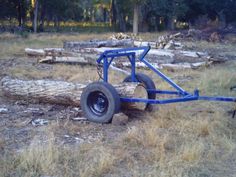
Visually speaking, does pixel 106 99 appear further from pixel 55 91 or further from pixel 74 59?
pixel 74 59

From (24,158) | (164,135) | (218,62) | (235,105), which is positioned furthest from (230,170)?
(218,62)

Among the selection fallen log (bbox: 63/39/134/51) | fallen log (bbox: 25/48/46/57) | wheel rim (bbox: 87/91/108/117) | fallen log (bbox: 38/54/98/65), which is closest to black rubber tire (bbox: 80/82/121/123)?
wheel rim (bbox: 87/91/108/117)

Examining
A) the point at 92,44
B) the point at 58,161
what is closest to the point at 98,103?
the point at 58,161

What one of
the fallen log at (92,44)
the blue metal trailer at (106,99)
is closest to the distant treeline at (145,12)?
the fallen log at (92,44)

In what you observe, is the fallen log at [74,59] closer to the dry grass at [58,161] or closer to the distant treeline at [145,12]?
the dry grass at [58,161]

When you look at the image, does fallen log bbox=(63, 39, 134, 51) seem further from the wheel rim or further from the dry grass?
the dry grass

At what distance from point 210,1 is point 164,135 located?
3438 centimetres

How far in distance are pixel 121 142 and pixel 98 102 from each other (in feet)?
5.19

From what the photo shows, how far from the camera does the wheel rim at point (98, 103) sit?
7.68m

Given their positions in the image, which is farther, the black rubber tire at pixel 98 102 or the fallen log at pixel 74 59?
the fallen log at pixel 74 59

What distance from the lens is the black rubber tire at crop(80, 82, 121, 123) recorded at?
7402 mm

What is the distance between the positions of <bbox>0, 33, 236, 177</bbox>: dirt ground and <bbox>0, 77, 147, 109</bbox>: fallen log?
5.9 inches

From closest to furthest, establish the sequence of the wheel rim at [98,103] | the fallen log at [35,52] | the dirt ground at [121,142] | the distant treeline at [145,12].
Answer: the dirt ground at [121,142], the wheel rim at [98,103], the fallen log at [35,52], the distant treeline at [145,12]

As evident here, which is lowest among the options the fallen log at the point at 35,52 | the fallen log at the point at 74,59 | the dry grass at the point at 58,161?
the dry grass at the point at 58,161
